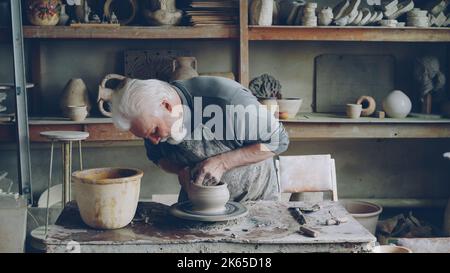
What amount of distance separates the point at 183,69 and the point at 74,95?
34.7 inches

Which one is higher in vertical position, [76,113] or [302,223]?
[76,113]

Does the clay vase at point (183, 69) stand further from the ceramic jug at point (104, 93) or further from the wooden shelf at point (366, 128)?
the wooden shelf at point (366, 128)

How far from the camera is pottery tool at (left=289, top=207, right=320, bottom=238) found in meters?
2.54

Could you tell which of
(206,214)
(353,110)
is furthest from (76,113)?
(206,214)

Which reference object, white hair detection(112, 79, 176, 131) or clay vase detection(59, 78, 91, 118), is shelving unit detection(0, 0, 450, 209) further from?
white hair detection(112, 79, 176, 131)

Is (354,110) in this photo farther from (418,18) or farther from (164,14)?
(164,14)

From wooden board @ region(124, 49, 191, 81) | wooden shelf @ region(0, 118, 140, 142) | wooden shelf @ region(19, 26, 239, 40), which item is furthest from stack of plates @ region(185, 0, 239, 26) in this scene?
wooden shelf @ region(0, 118, 140, 142)

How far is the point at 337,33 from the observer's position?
4.70m

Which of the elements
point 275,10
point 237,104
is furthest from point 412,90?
point 237,104

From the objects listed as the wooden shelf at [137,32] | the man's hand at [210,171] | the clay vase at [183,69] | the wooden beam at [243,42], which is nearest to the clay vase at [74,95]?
the wooden shelf at [137,32]

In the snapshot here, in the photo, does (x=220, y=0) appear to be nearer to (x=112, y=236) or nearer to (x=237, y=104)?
(x=237, y=104)

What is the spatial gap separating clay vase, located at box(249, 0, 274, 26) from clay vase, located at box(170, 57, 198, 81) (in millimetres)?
586

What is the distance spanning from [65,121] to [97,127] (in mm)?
245

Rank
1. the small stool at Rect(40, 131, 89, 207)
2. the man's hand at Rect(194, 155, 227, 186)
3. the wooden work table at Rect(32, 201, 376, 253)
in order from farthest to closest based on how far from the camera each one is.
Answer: the small stool at Rect(40, 131, 89, 207), the man's hand at Rect(194, 155, 227, 186), the wooden work table at Rect(32, 201, 376, 253)
